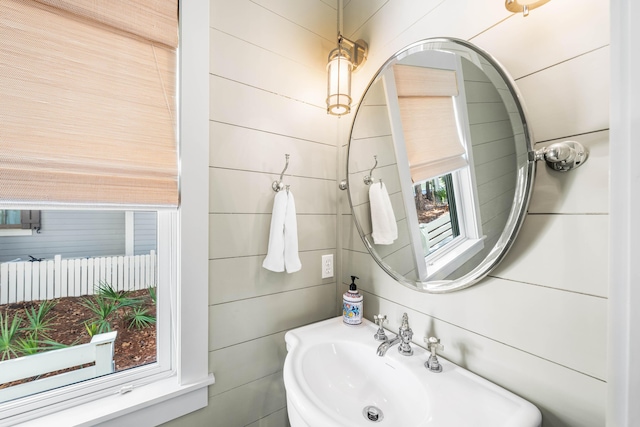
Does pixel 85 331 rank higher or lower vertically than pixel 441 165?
lower

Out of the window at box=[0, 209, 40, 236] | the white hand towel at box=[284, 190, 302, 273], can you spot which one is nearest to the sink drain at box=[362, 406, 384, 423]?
the white hand towel at box=[284, 190, 302, 273]

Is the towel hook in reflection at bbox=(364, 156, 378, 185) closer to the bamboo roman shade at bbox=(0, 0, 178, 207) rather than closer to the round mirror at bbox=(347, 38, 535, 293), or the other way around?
the round mirror at bbox=(347, 38, 535, 293)

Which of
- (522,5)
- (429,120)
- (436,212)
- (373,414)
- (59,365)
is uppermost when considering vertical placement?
(522,5)

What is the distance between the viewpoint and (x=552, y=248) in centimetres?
61

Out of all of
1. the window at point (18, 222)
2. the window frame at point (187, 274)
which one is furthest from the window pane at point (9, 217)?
the window frame at point (187, 274)

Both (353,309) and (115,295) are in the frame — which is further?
(353,309)

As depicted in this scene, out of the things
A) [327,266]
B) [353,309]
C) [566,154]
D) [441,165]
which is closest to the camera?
[566,154]

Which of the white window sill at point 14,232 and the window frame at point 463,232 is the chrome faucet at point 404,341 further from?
the white window sill at point 14,232

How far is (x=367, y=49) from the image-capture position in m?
1.11

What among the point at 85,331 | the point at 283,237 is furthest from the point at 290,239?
the point at 85,331

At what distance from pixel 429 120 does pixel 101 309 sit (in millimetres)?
1255

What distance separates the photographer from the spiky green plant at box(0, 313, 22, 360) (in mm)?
724

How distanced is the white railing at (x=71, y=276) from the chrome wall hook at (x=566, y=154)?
1.20m

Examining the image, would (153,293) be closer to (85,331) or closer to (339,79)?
(85,331)
